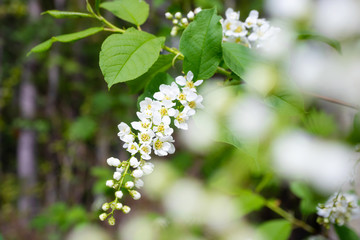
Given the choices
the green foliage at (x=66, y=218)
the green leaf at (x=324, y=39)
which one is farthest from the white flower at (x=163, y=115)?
the green foliage at (x=66, y=218)

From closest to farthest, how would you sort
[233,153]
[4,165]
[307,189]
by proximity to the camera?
[307,189] < [233,153] < [4,165]

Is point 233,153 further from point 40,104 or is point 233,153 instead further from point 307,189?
point 40,104

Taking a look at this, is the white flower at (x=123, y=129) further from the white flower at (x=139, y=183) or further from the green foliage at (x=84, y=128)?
the green foliage at (x=84, y=128)

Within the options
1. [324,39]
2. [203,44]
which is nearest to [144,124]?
[203,44]

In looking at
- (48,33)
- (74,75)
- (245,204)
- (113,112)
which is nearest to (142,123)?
(245,204)

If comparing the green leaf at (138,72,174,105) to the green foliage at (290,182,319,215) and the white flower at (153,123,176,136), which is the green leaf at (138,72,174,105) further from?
the green foliage at (290,182,319,215)

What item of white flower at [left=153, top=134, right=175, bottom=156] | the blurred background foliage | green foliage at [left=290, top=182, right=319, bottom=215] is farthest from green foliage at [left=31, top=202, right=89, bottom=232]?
white flower at [left=153, top=134, right=175, bottom=156]
